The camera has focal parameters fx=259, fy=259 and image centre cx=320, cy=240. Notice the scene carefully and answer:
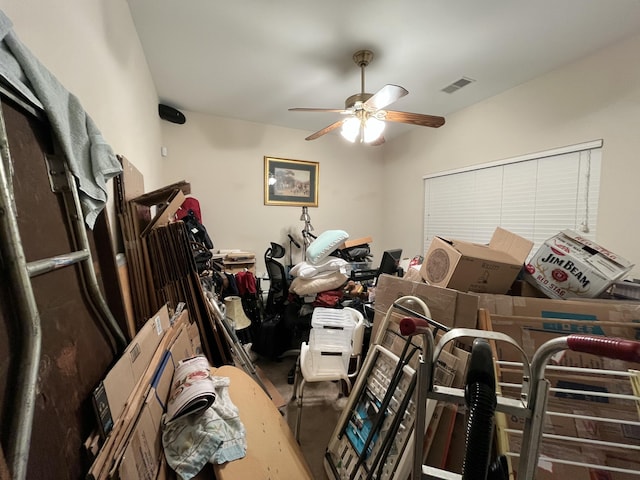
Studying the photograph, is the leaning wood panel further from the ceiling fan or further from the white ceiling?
the ceiling fan

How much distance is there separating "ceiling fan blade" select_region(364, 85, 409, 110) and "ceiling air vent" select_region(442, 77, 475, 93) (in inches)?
50.7

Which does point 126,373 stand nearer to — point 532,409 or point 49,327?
point 49,327

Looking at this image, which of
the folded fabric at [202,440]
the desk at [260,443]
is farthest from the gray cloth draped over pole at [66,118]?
the desk at [260,443]

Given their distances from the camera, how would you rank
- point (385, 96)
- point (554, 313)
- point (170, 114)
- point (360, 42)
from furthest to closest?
point (170, 114), point (360, 42), point (385, 96), point (554, 313)

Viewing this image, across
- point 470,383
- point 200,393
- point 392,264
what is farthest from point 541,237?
point 200,393

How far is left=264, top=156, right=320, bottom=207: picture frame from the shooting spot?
159 inches

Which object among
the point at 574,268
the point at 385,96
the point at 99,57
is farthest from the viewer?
the point at 385,96

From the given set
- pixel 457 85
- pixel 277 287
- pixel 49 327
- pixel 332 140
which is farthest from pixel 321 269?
pixel 332 140

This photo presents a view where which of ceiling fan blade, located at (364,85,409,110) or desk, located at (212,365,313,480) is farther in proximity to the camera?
ceiling fan blade, located at (364,85,409,110)

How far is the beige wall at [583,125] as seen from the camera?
2.09 m

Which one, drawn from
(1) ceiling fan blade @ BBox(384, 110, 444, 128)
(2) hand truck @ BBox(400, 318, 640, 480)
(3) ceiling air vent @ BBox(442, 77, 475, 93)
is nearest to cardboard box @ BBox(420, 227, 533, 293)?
(2) hand truck @ BBox(400, 318, 640, 480)

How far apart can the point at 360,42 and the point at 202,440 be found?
9.04 feet

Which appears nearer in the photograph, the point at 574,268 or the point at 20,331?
the point at 20,331

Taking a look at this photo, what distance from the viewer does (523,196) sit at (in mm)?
2859
